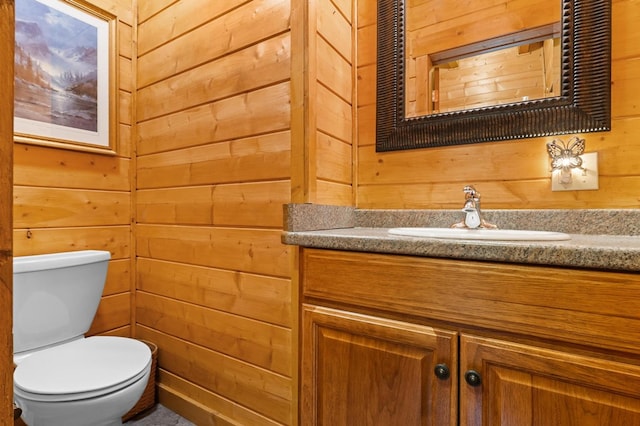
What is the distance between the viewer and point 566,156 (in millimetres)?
1043

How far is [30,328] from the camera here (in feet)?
4.08

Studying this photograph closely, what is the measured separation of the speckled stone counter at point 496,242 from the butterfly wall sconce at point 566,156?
0.40 ft

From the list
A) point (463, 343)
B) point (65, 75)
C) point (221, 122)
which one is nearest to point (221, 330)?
point (221, 122)

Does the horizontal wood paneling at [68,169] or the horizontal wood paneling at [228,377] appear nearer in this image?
the horizontal wood paneling at [228,377]

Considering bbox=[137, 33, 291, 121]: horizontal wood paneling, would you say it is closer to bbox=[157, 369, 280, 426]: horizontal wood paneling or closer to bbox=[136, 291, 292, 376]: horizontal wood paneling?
bbox=[136, 291, 292, 376]: horizontal wood paneling

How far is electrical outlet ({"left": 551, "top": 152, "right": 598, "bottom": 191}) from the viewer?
1.01m

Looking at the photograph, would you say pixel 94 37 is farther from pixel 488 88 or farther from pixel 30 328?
pixel 488 88

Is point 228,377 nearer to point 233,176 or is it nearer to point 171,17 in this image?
point 233,176

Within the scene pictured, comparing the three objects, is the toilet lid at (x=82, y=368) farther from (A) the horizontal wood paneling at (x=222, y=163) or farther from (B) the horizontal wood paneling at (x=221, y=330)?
(A) the horizontal wood paneling at (x=222, y=163)

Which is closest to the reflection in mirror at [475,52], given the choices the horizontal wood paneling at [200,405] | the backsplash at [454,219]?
the backsplash at [454,219]

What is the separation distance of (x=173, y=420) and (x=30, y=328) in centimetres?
70

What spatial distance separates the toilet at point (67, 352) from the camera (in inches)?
38.8

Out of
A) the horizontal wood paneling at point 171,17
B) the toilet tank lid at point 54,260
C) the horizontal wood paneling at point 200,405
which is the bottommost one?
the horizontal wood paneling at point 200,405

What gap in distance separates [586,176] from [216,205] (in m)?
1.31
